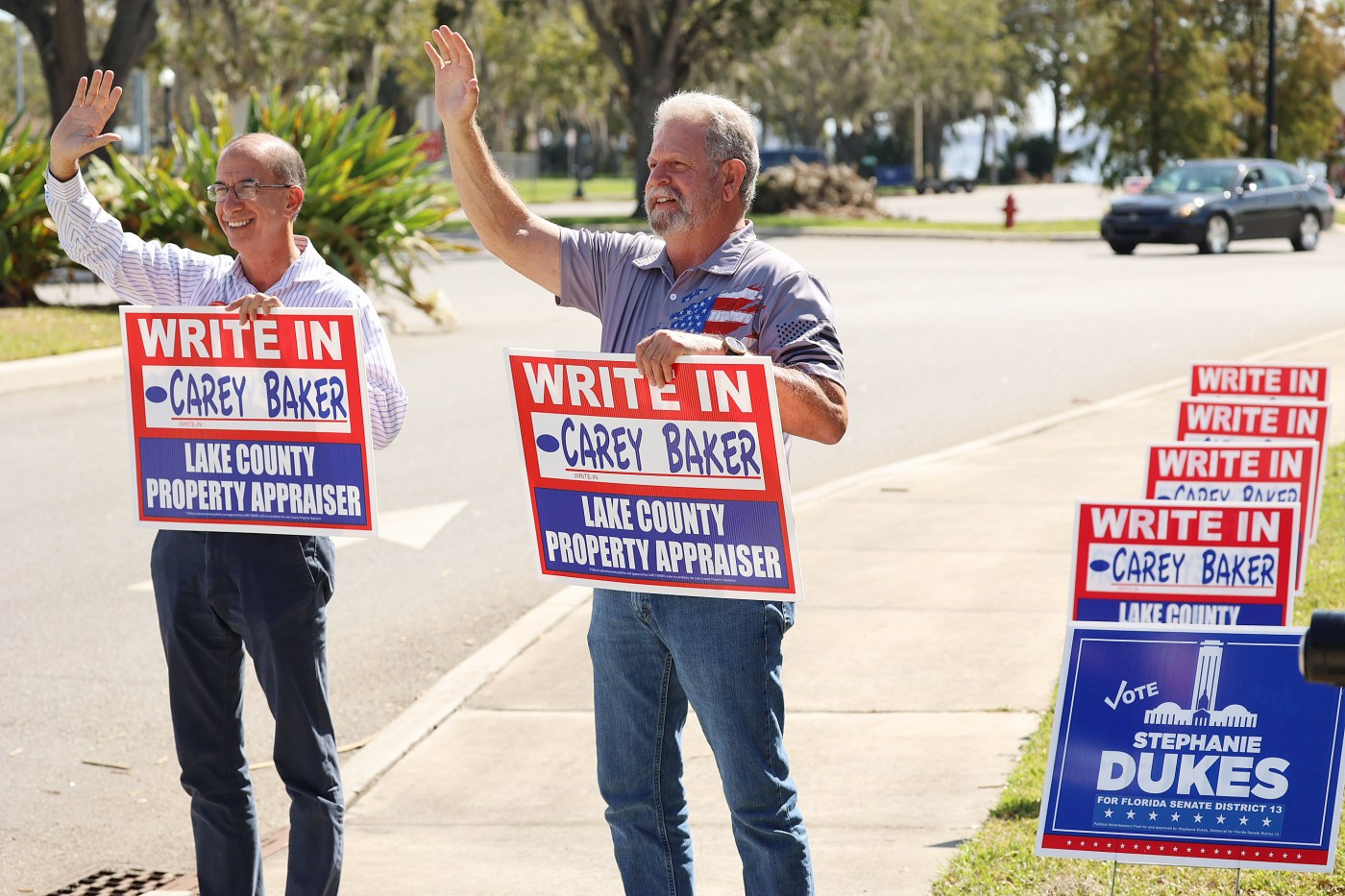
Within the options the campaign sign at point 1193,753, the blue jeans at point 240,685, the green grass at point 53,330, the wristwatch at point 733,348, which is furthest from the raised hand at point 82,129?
the green grass at point 53,330

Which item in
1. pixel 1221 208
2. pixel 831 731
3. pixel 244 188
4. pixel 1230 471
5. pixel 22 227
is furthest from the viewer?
pixel 1221 208

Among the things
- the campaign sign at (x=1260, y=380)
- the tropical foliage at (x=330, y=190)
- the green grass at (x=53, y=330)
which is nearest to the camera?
the campaign sign at (x=1260, y=380)

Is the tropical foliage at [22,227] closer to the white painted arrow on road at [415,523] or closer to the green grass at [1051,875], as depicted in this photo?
the white painted arrow on road at [415,523]

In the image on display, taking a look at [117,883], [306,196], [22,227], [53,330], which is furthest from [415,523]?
[22,227]

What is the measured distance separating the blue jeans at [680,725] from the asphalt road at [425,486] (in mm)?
1906

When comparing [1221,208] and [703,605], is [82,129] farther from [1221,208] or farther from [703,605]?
[1221,208]

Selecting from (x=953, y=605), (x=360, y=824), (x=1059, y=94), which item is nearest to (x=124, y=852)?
(x=360, y=824)

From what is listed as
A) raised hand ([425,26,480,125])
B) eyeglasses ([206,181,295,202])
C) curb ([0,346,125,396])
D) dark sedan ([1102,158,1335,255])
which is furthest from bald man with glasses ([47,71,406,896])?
dark sedan ([1102,158,1335,255])

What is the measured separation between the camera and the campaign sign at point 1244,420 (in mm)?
6195

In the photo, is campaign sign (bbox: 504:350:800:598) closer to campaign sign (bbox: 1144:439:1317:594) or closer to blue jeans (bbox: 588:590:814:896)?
blue jeans (bbox: 588:590:814:896)

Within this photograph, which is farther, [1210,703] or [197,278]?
[197,278]

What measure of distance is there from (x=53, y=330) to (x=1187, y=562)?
522 inches

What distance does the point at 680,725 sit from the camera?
149 inches

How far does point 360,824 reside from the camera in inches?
204
